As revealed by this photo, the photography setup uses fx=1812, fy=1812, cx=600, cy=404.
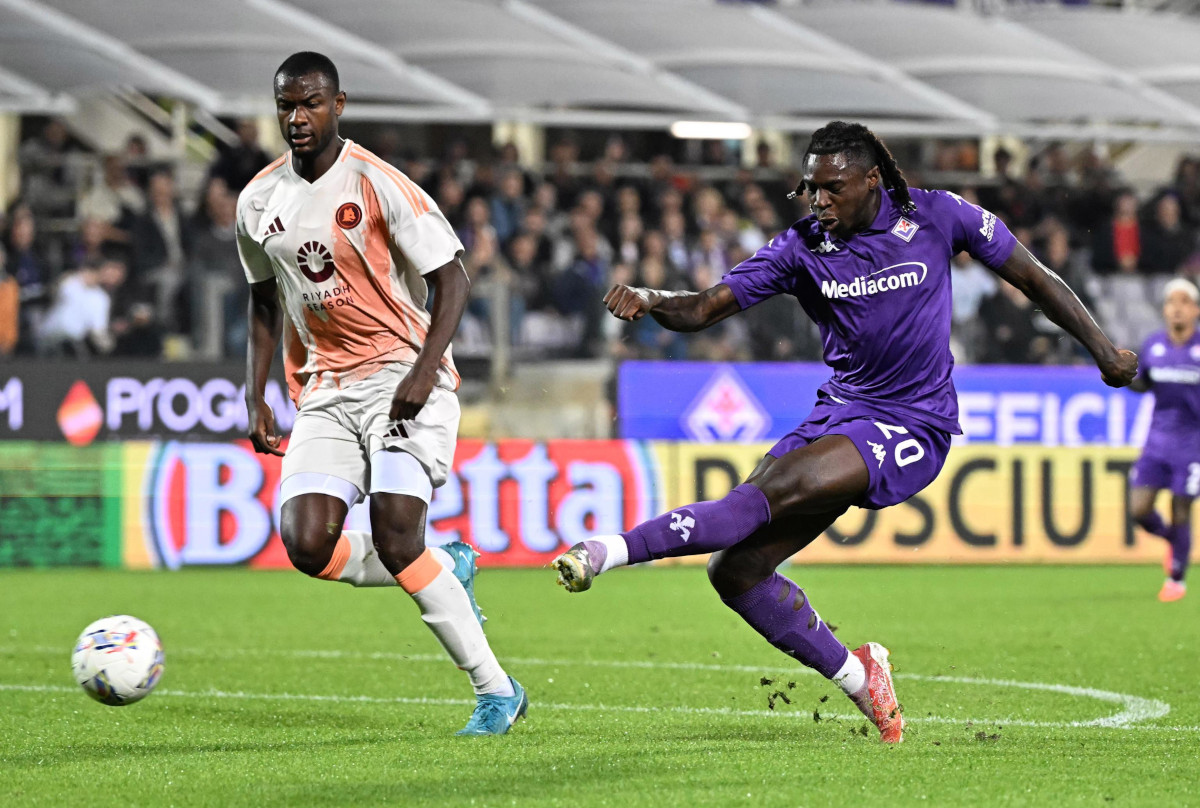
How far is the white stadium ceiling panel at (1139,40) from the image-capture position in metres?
22.1

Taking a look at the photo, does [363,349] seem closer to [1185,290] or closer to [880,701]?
[880,701]

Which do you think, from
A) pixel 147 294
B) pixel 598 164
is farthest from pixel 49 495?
pixel 598 164

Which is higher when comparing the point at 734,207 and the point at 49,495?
the point at 734,207

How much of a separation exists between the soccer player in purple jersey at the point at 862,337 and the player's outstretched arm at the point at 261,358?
1.61m

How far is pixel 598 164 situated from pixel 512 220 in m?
1.79

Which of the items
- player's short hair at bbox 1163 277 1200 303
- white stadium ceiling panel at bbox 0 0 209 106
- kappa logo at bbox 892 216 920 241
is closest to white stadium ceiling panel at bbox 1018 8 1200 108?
player's short hair at bbox 1163 277 1200 303

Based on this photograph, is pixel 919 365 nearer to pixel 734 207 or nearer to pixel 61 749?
pixel 61 749

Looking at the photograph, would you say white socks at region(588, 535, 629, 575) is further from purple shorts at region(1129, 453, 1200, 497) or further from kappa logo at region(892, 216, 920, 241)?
purple shorts at region(1129, 453, 1200, 497)

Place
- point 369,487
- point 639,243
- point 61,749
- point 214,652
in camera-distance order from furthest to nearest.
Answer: point 639,243
point 214,652
point 369,487
point 61,749

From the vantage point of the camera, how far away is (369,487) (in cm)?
640

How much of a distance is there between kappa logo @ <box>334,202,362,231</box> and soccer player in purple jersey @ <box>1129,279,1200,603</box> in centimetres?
846

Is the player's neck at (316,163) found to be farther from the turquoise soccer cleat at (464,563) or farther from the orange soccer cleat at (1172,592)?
the orange soccer cleat at (1172,592)

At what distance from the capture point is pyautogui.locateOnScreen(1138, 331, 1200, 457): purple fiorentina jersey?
13.3 metres

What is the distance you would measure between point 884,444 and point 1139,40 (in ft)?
60.7
